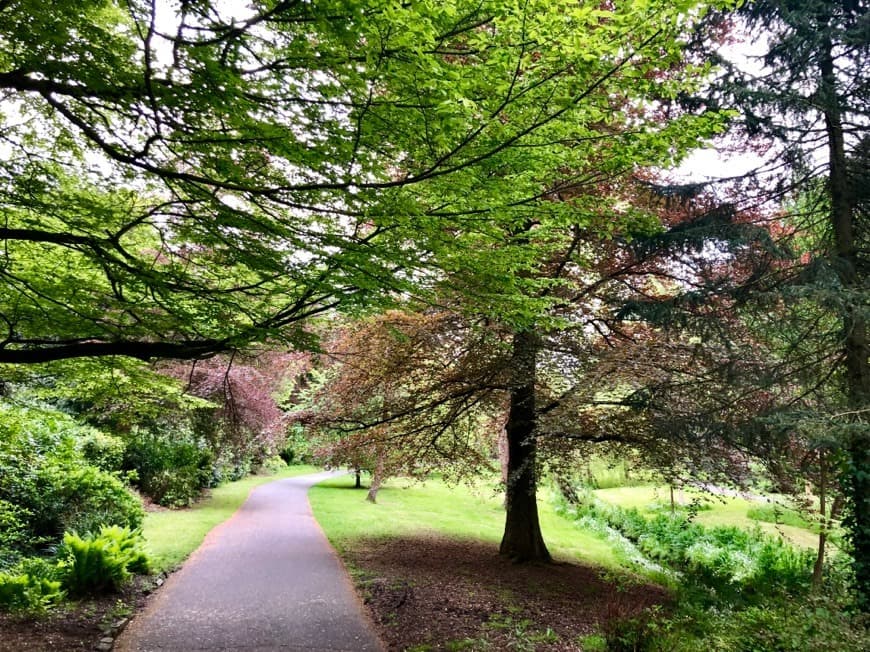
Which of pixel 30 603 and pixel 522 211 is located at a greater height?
pixel 522 211

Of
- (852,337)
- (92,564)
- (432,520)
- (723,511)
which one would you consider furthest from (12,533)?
(723,511)

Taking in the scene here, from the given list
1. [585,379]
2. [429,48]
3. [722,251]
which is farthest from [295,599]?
[722,251]

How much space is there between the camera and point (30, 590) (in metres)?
6.08

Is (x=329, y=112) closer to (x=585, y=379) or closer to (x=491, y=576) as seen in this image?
(x=585, y=379)

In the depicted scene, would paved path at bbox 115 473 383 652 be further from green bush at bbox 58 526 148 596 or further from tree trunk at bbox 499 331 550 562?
tree trunk at bbox 499 331 550 562

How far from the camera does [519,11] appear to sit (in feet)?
8.63

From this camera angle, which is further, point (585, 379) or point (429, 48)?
point (585, 379)

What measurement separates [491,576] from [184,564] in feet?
18.1

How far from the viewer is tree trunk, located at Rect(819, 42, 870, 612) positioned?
5645 mm

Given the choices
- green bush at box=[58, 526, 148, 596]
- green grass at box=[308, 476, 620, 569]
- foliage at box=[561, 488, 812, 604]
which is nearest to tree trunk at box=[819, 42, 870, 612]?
foliage at box=[561, 488, 812, 604]

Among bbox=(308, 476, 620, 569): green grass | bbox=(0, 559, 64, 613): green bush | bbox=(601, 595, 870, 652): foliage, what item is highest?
bbox=(601, 595, 870, 652): foliage

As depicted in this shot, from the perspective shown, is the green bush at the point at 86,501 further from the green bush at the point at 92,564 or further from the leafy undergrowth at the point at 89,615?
the green bush at the point at 92,564

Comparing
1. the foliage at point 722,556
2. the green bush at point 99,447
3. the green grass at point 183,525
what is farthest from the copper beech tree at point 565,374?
the green bush at point 99,447

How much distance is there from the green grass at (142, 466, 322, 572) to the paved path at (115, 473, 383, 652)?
0.33m
